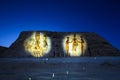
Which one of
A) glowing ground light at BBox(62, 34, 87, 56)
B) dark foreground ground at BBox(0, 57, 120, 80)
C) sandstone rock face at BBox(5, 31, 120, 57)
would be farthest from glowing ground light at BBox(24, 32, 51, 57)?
dark foreground ground at BBox(0, 57, 120, 80)

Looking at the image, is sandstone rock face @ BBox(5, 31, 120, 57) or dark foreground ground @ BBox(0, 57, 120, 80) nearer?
dark foreground ground @ BBox(0, 57, 120, 80)

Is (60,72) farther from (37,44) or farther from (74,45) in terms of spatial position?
(37,44)

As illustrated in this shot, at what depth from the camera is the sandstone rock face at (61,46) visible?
140m

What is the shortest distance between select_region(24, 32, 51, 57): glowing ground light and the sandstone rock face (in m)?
1.37

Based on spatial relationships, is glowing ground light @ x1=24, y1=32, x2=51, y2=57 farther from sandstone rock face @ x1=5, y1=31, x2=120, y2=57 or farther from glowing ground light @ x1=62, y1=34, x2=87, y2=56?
glowing ground light @ x1=62, y1=34, x2=87, y2=56

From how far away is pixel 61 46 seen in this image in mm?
140500

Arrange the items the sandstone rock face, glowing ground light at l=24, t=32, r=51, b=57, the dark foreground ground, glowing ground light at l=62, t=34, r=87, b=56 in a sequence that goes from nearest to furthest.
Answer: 1. the dark foreground ground
2. glowing ground light at l=24, t=32, r=51, b=57
3. glowing ground light at l=62, t=34, r=87, b=56
4. the sandstone rock face

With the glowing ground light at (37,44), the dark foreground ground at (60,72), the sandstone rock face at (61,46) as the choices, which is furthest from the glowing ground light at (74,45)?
the dark foreground ground at (60,72)

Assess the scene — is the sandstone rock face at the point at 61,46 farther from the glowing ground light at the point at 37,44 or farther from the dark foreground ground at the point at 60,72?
the dark foreground ground at the point at 60,72

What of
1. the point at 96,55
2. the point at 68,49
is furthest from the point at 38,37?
the point at 96,55

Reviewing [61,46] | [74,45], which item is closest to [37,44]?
[61,46]

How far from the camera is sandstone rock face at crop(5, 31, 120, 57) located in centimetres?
14000

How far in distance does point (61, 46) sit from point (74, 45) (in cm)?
588

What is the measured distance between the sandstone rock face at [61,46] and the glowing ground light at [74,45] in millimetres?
1323
